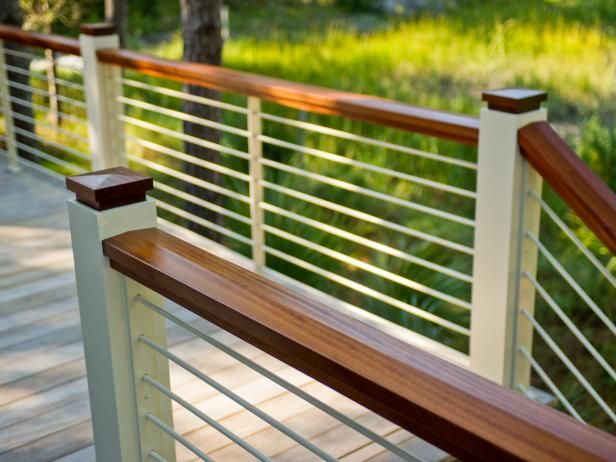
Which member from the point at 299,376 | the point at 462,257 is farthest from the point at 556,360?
the point at 299,376

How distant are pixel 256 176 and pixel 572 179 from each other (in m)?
1.45

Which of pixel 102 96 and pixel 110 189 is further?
pixel 102 96

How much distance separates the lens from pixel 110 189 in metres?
1.77

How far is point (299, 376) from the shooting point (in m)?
2.95

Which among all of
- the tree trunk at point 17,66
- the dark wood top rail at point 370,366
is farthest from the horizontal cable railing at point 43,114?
the dark wood top rail at point 370,366

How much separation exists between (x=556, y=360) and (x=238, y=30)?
11.9 metres

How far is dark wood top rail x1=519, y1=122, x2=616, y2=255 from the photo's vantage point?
2373 mm

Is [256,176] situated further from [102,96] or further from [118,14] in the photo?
[118,14]

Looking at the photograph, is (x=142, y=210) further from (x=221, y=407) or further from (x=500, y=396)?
(x=221, y=407)

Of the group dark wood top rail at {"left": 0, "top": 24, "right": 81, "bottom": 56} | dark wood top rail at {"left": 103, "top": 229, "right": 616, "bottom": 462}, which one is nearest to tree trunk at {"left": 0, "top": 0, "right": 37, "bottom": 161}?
dark wood top rail at {"left": 0, "top": 24, "right": 81, "bottom": 56}

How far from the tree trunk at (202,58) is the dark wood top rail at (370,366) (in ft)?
11.6

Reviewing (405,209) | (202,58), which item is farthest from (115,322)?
(405,209)

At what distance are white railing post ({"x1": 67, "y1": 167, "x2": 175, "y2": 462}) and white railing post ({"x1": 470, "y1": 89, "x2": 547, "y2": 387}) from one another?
3.80 feet

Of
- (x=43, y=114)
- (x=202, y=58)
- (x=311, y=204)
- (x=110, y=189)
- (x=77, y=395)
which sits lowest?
(x=43, y=114)
